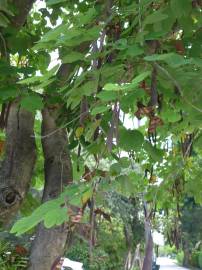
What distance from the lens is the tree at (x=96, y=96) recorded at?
165 centimetres

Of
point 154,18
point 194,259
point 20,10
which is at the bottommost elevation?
point 154,18

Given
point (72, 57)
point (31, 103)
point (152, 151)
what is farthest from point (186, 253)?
point (72, 57)

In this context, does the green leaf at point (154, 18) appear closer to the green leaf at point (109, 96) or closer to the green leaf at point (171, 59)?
the green leaf at point (171, 59)

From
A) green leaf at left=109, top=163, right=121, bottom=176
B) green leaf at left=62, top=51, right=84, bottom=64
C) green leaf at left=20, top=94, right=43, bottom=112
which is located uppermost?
green leaf at left=20, top=94, right=43, bottom=112

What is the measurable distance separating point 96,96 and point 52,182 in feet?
5.85

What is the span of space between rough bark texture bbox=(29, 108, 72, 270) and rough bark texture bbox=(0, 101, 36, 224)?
0.38ft

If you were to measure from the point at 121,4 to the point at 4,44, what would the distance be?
0.82 m

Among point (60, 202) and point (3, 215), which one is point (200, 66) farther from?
point (3, 215)

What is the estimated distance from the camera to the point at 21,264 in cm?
312

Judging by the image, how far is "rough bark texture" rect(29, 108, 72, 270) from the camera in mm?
3070

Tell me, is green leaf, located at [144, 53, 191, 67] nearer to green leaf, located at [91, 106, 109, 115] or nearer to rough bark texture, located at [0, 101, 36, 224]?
green leaf, located at [91, 106, 109, 115]

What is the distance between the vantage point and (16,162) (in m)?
3.29

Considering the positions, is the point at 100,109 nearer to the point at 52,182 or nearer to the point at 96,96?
the point at 96,96

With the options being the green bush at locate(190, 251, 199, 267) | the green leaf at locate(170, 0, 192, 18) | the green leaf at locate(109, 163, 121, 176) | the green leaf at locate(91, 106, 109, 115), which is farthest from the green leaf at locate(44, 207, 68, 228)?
the green bush at locate(190, 251, 199, 267)
